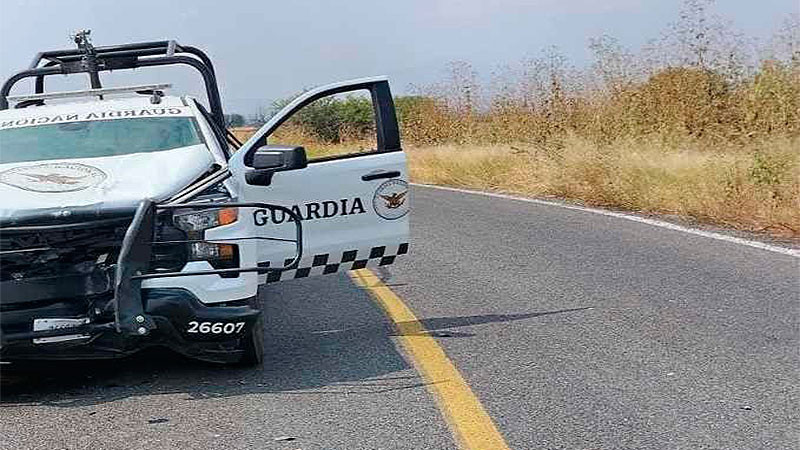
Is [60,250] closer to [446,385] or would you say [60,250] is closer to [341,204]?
[341,204]

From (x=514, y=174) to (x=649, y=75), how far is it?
3.16 m

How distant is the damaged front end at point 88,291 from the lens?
16.8 ft

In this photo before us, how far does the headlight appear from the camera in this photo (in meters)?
5.40

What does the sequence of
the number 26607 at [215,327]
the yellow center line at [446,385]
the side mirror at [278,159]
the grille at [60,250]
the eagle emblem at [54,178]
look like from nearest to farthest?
the yellow center line at [446,385]
the grille at [60,250]
the number 26607 at [215,327]
the eagle emblem at [54,178]
the side mirror at [278,159]

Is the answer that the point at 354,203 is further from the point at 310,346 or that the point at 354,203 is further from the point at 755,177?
the point at 755,177

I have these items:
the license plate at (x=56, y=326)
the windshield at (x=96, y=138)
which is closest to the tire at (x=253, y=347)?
the license plate at (x=56, y=326)

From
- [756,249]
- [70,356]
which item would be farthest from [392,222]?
[756,249]

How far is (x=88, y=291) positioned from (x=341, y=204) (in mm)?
Answer: 1772

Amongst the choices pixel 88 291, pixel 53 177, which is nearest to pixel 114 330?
pixel 88 291

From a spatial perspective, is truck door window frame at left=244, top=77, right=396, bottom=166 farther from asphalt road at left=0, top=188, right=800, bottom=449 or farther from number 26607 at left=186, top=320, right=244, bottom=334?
number 26607 at left=186, top=320, right=244, bottom=334

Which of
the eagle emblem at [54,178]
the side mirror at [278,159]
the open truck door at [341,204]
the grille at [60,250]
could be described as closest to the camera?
the grille at [60,250]

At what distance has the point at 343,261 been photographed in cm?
655

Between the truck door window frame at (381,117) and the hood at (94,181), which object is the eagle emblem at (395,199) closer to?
the truck door window frame at (381,117)

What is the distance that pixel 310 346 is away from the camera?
20.6 ft
